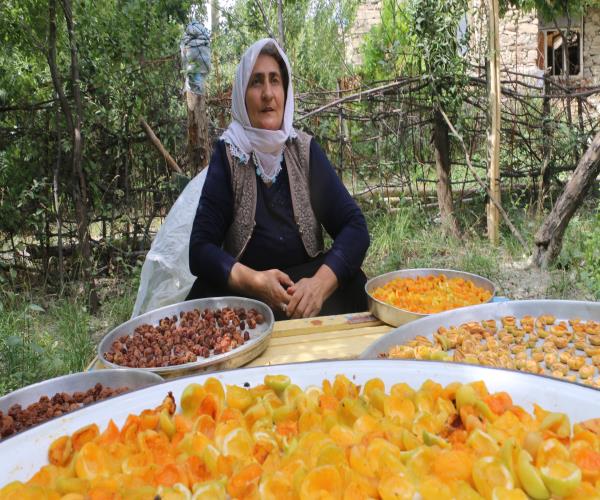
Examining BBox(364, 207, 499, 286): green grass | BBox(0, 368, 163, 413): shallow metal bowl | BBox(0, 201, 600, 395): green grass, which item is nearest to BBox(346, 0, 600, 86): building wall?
BBox(364, 207, 499, 286): green grass

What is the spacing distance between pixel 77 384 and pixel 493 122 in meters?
3.69

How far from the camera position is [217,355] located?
4.27 feet

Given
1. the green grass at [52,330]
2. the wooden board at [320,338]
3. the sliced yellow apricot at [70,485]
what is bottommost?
the green grass at [52,330]

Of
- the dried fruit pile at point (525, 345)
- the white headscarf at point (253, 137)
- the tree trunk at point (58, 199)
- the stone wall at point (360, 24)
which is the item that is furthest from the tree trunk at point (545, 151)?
the stone wall at point (360, 24)

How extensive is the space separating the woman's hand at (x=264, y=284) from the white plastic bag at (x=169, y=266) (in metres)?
0.79

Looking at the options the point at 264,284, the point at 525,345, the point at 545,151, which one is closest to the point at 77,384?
the point at 264,284

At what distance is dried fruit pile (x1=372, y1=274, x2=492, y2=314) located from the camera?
1.66m

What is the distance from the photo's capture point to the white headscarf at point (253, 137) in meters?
2.26

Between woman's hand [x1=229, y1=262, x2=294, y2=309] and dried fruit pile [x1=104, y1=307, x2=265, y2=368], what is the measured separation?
0.23 metres

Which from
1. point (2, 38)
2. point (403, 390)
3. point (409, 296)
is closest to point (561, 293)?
point (409, 296)

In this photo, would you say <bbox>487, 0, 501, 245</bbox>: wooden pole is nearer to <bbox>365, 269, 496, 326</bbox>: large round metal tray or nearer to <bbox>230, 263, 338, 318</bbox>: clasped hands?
<bbox>365, 269, 496, 326</bbox>: large round metal tray

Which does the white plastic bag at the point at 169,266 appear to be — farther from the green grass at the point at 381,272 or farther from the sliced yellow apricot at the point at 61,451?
the sliced yellow apricot at the point at 61,451

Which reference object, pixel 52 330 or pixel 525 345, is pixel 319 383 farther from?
pixel 52 330

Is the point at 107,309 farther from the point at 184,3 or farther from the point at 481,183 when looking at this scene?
the point at 481,183
